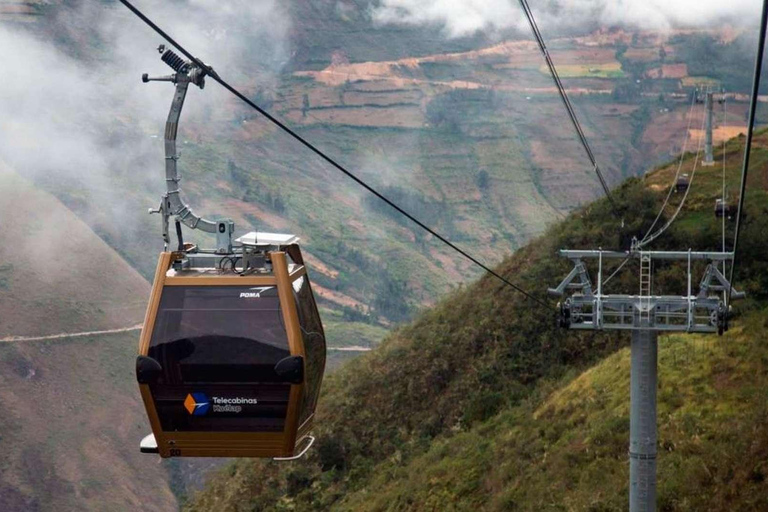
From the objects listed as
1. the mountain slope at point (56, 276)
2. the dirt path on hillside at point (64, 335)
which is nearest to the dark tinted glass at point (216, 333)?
the dirt path on hillside at point (64, 335)

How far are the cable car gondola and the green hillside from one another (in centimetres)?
1377

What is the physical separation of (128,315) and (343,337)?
115 ft

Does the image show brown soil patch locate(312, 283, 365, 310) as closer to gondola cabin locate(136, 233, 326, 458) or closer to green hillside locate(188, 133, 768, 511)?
green hillside locate(188, 133, 768, 511)

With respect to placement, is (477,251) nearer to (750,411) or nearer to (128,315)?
(128,315)

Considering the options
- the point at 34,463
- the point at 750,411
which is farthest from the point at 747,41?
the point at 750,411

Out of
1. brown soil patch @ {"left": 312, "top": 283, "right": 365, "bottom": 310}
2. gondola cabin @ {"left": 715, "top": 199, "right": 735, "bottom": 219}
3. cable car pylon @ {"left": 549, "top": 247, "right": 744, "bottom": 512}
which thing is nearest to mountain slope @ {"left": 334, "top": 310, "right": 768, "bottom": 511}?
cable car pylon @ {"left": 549, "top": 247, "right": 744, "bottom": 512}

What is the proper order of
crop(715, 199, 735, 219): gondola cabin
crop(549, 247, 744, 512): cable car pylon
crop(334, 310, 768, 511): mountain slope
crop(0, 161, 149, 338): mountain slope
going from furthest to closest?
crop(0, 161, 149, 338): mountain slope < crop(715, 199, 735, 219): gondola cabin < crop(334, 310, 768, 511): mountain slope < crop(549, 247, 744, 512): cable car pylon

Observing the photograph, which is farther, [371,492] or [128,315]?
[128,315]

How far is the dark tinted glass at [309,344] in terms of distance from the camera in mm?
15945

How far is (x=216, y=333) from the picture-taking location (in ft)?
51.3

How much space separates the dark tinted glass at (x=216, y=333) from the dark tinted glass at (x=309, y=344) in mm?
458

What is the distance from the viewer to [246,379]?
15594mm

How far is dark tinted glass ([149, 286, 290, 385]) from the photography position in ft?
51.0

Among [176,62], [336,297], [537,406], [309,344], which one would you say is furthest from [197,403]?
[336,297]
